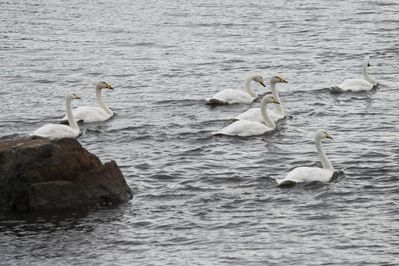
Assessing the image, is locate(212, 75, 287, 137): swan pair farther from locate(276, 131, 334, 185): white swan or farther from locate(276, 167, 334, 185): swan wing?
locate(276, 167, 334, 185): swan wing

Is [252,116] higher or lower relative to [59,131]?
higher

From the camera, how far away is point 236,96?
1123 inches

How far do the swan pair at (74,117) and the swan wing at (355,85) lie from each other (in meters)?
6.19

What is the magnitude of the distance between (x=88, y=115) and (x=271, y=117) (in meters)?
4.39

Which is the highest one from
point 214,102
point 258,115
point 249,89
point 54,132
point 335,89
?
point 249,89

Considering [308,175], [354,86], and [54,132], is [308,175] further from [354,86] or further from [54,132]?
[354,86]

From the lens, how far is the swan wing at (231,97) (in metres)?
28.2

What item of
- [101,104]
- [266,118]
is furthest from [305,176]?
[101,104]

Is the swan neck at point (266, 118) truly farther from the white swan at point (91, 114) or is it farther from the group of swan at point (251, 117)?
the white swan at point (91, 114)

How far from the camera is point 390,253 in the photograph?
55.3 ft

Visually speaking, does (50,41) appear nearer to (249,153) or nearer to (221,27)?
(221,27)

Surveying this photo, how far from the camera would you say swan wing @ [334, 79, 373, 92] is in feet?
96.3

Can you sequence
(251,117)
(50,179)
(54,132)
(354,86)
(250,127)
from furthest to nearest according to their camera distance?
(354,86) → (251,117) → (250,127) → (54,132) → (50,179)

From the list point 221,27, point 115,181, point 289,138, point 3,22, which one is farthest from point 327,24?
point 115,181
